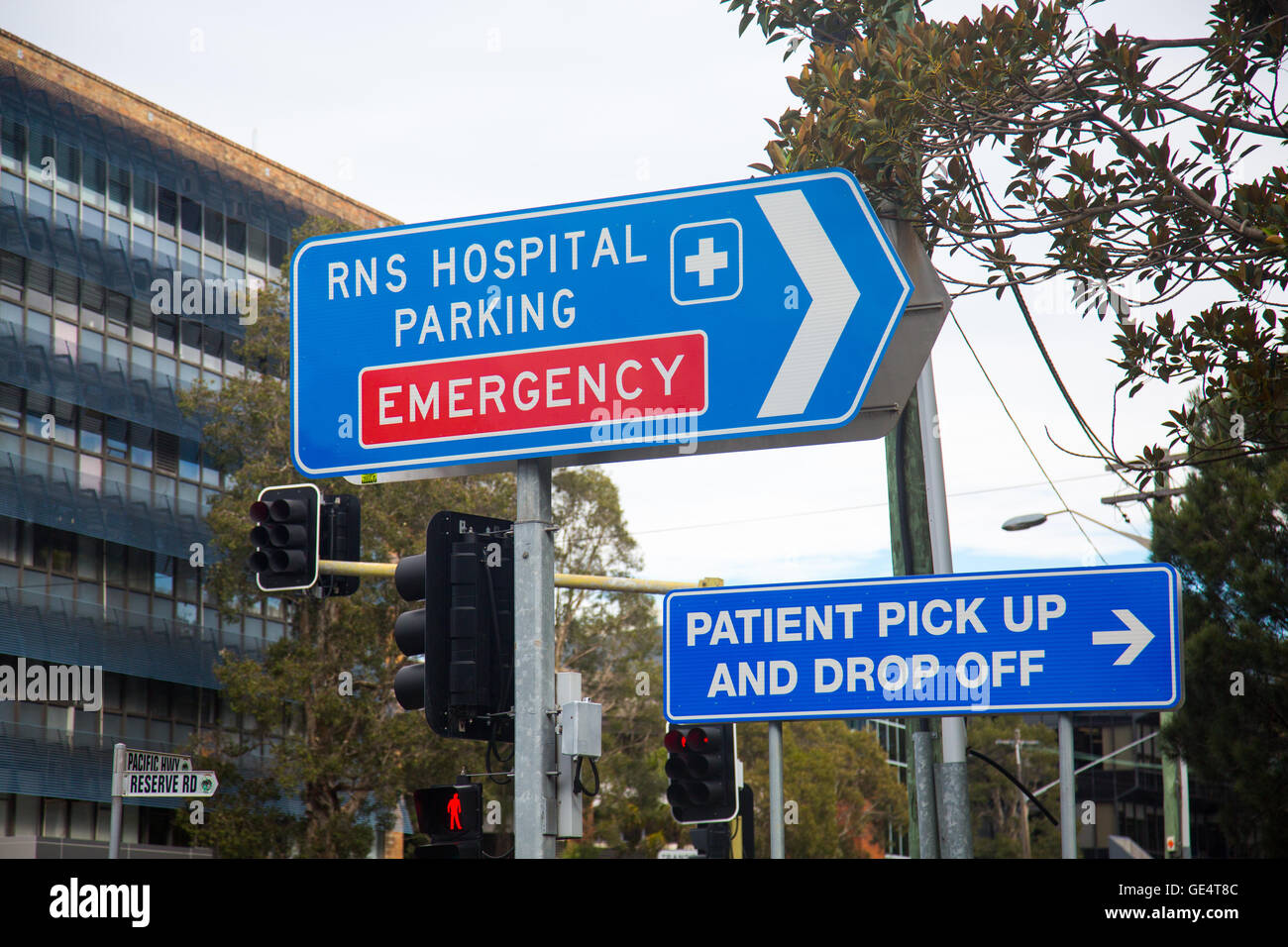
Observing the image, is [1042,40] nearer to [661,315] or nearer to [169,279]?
[661,315]

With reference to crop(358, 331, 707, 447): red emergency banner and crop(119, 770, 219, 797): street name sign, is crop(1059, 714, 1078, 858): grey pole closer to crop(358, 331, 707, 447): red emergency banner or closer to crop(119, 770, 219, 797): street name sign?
crop(358, 331, 707, 447): red emergency banner

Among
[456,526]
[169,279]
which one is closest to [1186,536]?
[456,526]

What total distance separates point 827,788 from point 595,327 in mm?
50885

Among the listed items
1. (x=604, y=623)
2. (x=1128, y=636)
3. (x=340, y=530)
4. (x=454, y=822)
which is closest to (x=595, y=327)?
(x=1128, y=636)

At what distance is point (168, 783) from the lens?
17.1 m

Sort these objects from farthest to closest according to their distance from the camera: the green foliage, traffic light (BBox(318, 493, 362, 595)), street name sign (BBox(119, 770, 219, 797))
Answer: the green foliage < street name sign (BBox(119, 770, 219, 797)) < traffic light (BBox(318, 493, 362, 595))

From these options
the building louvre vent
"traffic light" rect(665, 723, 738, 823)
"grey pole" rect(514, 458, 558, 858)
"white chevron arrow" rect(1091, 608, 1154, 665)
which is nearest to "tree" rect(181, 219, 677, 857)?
the building louvre vent

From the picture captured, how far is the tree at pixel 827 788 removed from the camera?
51.3 meters

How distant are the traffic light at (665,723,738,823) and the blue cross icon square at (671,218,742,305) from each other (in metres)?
6.42

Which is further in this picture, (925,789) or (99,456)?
(99,456)

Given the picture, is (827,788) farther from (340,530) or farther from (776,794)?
(776,794)

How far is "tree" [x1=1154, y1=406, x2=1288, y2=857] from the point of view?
20250 millimetres
